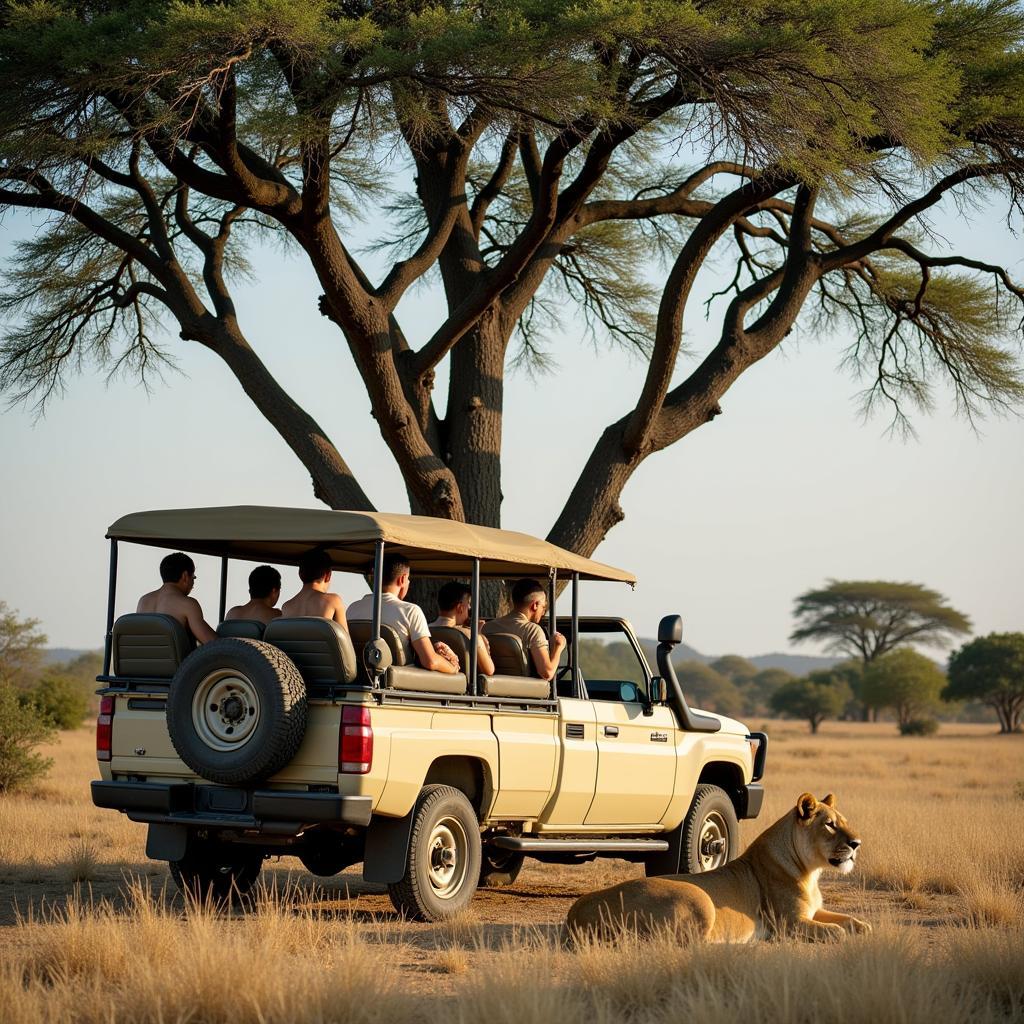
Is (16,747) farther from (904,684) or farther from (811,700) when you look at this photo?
(811,700)

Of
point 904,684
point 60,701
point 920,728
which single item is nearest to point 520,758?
point 60,701

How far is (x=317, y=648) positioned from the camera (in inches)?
328

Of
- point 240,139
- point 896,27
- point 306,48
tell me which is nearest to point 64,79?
point 306,48

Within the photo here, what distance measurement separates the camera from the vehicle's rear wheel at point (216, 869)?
941 centimetres

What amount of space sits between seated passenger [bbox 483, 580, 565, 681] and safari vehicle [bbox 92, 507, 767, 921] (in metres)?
0.11

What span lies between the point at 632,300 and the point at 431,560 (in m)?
9.87

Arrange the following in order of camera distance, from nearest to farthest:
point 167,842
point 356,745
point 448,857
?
1. point 356,745
2. point 167,842
3. point 448,857

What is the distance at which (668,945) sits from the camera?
6758 mm

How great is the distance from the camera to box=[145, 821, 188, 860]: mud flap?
880cm

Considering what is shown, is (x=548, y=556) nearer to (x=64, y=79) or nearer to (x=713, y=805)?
(x=713, y=805)

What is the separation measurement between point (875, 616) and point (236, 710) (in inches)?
2743

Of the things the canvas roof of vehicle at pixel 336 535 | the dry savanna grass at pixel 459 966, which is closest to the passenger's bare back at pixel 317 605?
the canvas roof of vehicle at pixel 336 535

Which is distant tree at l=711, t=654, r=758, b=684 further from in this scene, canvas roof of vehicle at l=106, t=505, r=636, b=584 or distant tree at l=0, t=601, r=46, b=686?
canvas roof of vehicle at l=106, t=505, r=636, b=584

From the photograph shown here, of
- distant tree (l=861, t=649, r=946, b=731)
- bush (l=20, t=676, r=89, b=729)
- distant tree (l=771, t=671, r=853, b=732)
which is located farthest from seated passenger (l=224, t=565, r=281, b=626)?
distant tree (l=771, t=671, r=853, b=732)
